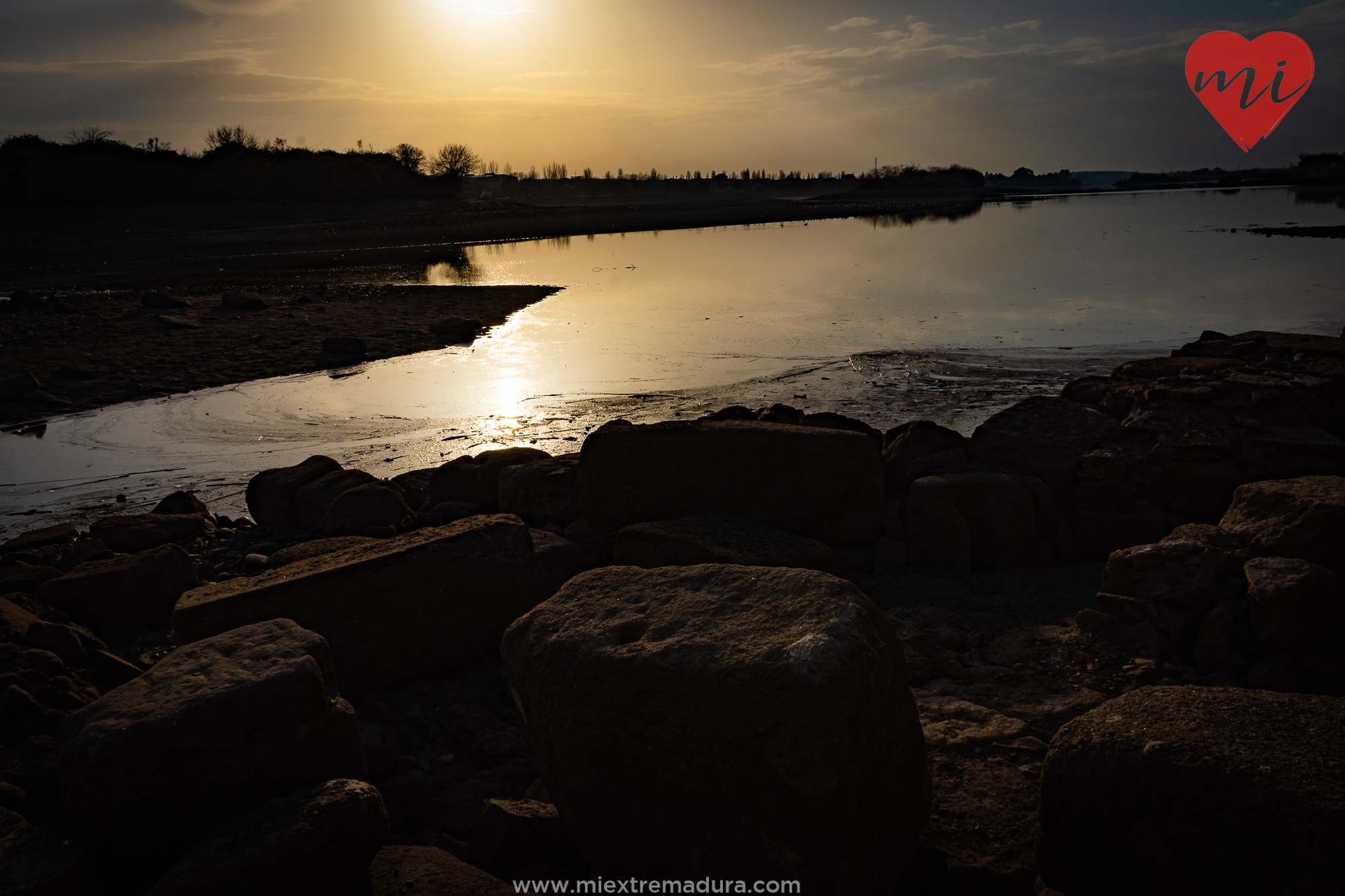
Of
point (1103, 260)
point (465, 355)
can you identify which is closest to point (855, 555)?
point (465, 355)

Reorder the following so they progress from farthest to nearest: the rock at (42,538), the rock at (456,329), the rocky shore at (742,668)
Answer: the rock at (456,329) < the rock at (42,538) < the rocky shore at (742,668)

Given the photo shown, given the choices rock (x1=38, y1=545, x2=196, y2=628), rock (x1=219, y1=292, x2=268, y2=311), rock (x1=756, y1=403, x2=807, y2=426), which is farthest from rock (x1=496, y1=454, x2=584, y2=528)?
rock (x1=219, y1=292, x2=268, y2=311)

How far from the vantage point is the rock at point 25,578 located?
447cm

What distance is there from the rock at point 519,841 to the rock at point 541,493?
261cm

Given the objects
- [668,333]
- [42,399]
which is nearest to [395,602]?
[42,399]

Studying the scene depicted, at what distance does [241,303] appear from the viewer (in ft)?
49.5

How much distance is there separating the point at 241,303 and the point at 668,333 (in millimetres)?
8551

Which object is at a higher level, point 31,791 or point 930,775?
point 930,775

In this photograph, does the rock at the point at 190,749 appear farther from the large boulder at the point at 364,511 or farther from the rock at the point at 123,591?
the large boulder at the point at 364,511

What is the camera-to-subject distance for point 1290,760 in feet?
6.57

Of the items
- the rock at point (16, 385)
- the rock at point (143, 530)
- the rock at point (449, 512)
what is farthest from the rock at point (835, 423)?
the rock at point (16, 385)

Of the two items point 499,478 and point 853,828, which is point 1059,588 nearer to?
point 853,828

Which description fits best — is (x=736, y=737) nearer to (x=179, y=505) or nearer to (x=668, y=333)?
(x=179, y=505)

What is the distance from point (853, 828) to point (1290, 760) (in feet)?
3.65
